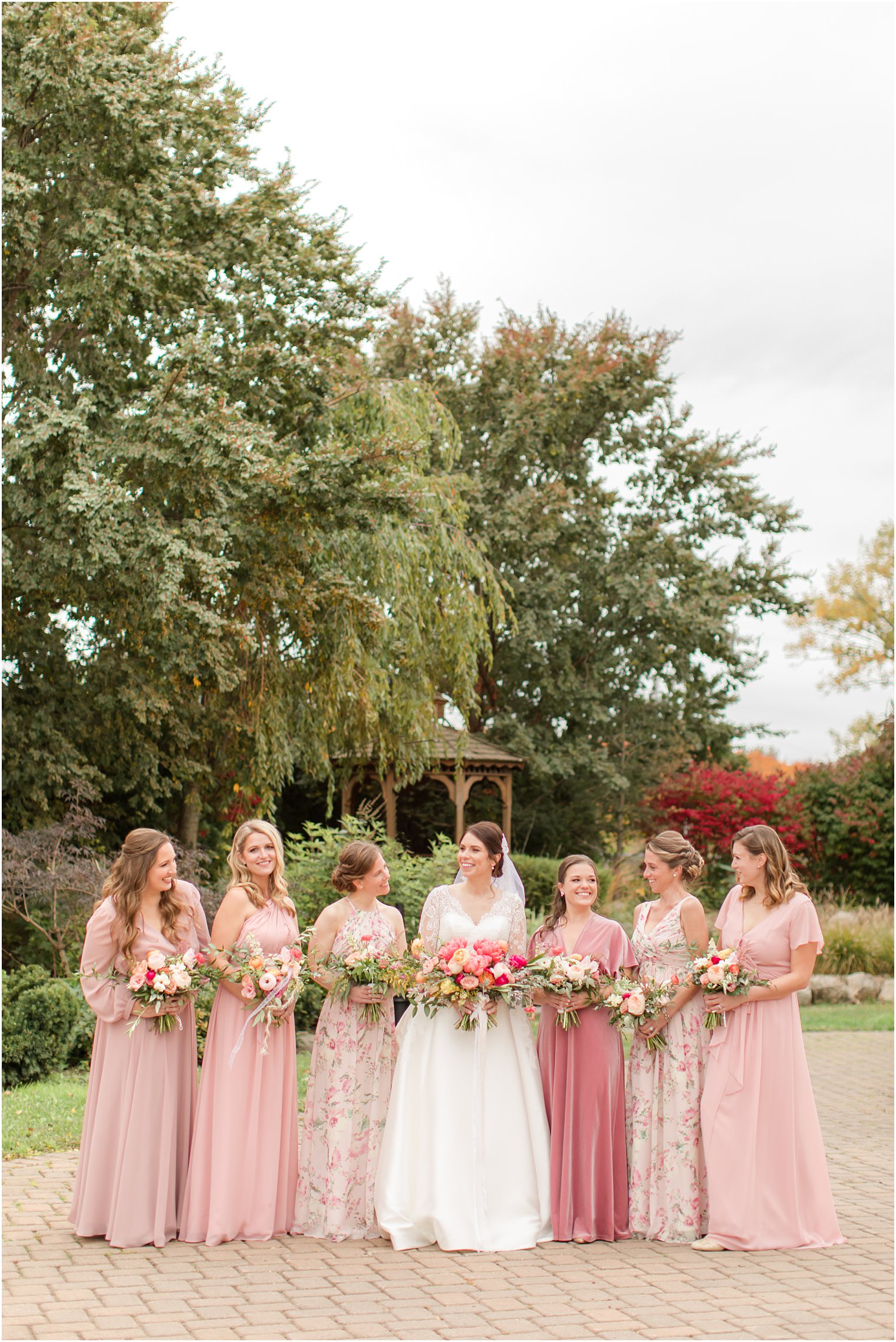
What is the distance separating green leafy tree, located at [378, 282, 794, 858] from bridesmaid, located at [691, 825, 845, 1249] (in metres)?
19.2

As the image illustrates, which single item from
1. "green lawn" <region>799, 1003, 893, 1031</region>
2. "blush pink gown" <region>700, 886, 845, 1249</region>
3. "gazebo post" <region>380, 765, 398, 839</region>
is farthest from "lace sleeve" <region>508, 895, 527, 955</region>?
"gazebo post" <region>380, 765, 398, 839</region>

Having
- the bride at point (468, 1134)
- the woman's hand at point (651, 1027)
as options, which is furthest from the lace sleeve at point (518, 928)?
the woman's hand at point (651, 1027)

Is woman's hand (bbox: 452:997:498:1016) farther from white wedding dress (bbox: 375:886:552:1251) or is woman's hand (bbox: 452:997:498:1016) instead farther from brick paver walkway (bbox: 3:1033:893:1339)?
brick paver walkway (bbox: 3:1033:893:1339)

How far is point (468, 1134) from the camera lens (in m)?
6.58

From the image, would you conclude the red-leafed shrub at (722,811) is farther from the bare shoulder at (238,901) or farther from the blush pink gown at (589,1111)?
the bare shoulder at (238,901)

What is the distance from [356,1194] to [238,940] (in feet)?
4.83

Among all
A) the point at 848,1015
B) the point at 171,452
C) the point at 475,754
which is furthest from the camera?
the point at 475,754

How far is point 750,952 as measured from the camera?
671 cm

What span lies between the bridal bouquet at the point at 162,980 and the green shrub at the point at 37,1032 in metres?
4.92

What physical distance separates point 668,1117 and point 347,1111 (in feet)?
5.59

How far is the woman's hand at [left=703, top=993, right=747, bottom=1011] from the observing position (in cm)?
660

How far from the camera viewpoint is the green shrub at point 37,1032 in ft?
36.0

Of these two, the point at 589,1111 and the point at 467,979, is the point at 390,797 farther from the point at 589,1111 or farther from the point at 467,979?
the point at 467,979

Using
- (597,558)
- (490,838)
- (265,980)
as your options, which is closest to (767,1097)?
(490,838)
